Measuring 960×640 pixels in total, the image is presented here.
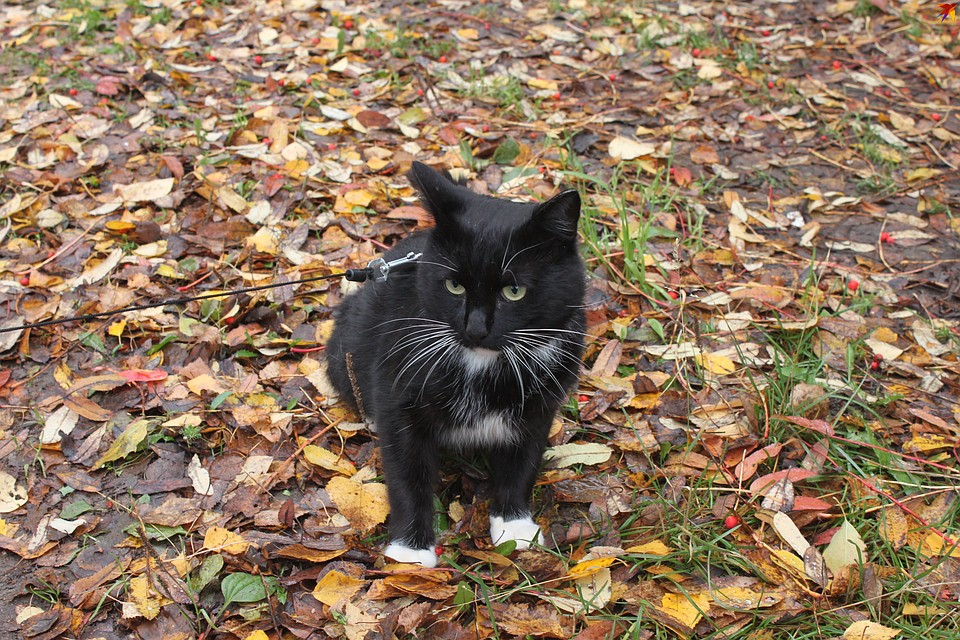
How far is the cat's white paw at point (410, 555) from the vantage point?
2844 millimetres

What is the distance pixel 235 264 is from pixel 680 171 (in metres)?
2.55

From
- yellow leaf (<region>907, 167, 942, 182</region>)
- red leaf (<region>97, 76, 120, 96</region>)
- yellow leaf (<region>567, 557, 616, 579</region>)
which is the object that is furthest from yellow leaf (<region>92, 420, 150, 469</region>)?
yellow leaf (<region>907, 167, 942, 182</region>)

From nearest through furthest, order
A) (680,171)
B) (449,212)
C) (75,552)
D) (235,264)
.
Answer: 1. (449,212)
2. (75,552)
3. (235,264)
4. (680,171)

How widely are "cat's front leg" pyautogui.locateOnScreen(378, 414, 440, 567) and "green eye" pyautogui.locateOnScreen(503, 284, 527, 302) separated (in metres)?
0.59

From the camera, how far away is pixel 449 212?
263cm

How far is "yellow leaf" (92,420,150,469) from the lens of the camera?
3.17m

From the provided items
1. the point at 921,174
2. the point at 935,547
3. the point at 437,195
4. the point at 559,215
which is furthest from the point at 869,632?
the point at 921,174

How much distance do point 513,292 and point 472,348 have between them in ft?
0.71

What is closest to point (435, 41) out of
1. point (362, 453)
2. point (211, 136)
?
point (211, 136)

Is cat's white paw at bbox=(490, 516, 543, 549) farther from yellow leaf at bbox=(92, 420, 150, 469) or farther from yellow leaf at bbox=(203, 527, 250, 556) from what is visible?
yellow leaf at bbox=(92, 420, 150, 469)

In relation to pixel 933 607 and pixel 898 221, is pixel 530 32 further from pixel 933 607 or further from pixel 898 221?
pixel 933 607

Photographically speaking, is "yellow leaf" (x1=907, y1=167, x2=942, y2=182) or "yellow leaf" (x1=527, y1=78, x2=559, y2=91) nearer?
"yellow leaf" (x1=907, y1=167, x2=942, y2=182)

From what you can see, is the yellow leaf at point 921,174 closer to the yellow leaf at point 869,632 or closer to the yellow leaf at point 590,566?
the yellow leaf at point 869,632

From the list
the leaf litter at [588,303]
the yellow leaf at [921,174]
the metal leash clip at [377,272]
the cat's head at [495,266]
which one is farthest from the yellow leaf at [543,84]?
the cat's head at [495,266]
